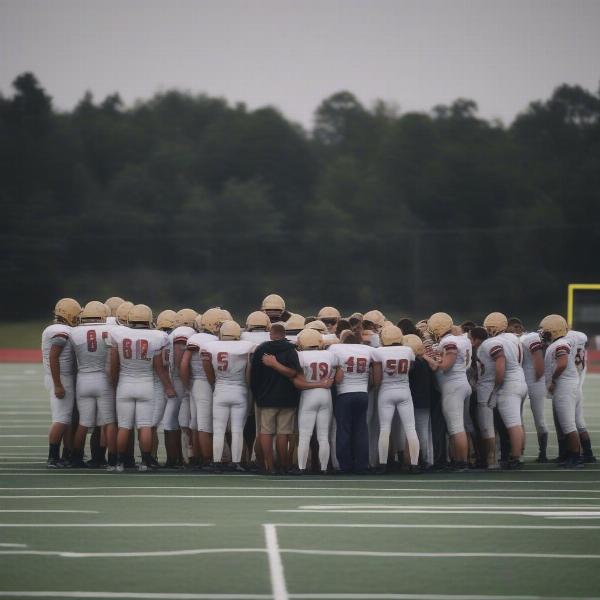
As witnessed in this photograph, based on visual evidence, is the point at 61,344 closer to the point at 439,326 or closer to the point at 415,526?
the point at 439,326

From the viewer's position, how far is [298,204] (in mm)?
47094

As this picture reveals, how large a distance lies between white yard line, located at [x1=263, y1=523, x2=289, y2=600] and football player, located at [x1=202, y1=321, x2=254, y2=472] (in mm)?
3300

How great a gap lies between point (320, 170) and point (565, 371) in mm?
37790

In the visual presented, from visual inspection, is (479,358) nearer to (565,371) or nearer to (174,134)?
(565,371)

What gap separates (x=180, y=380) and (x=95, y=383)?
0.83 metres

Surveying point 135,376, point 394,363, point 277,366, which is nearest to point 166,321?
point 135,376

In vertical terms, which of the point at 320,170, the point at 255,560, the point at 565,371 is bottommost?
the point at 255,560

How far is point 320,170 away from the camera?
5075 cm

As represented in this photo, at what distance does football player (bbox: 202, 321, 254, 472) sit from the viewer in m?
12.4

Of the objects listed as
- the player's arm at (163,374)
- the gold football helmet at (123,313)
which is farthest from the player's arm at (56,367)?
the player's arm at (163,374)

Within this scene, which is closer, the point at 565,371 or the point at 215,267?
the point at 565,371

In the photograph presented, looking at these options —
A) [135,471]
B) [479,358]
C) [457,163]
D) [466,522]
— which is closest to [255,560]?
[466,522]

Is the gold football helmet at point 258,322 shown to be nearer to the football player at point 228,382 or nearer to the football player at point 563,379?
the football player at point 228,382

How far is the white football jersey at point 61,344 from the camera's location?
495 inches
